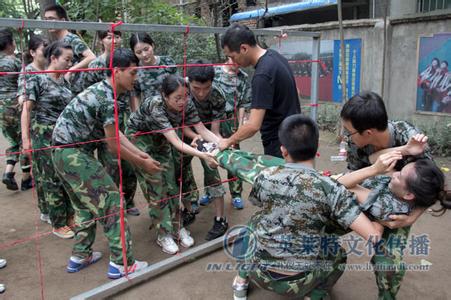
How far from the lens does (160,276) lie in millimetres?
2924

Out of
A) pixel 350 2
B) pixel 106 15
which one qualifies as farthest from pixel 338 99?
pixel 106 15

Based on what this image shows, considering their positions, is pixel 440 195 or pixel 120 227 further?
pixel 120 227

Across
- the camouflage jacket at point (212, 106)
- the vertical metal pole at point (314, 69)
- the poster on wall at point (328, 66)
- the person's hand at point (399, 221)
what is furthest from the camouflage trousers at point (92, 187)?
the poster on wall at point (328, 66)

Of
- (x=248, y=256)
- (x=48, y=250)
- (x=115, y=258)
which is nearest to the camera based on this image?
(x=248, y=256)

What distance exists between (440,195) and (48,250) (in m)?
2.95

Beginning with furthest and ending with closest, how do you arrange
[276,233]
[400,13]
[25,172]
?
1. [400,13]
2. [25,172]
3. [276,233]

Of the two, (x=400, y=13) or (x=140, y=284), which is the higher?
(x=400, y=13)

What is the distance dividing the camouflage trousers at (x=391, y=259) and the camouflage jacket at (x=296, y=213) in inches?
12.2

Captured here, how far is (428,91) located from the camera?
6738 mm

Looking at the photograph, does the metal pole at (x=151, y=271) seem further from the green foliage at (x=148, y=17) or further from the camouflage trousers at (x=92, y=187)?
the green foliage at (x=148, y=17)

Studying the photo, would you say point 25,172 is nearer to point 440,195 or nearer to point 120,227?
point 120,227

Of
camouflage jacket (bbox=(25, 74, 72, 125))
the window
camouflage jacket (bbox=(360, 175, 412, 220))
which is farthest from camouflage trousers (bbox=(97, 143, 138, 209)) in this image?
the window

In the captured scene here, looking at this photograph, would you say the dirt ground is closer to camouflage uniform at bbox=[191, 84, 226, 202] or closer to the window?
camouflage uniform at bbox=[191, 84, 226, 202]

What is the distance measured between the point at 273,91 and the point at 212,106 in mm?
981
